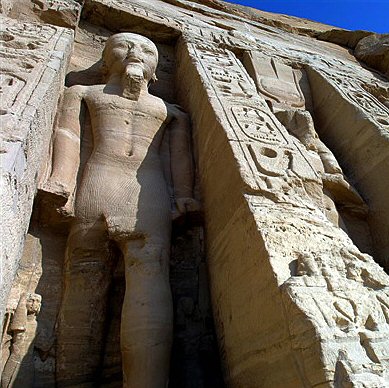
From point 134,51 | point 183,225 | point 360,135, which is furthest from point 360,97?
point 183,225

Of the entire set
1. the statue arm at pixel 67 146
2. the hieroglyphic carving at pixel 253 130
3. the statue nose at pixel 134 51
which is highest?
the hieroglyphic carving at pixel 253 130

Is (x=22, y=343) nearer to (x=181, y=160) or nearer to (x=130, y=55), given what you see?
(x=181, y=160)

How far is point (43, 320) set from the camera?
282cm

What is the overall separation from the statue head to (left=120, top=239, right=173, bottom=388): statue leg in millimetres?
2011

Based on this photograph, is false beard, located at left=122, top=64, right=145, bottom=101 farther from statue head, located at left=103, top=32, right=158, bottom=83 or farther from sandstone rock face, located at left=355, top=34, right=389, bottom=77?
sandstone rock face, located at left=355, top=34, right=389, bottom=77

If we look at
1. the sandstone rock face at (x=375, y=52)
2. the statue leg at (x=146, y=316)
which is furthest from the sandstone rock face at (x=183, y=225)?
the sandstone rock face at (x=375, y=52)

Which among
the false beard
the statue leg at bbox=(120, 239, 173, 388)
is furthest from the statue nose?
the statue leg at bbox=(120, 239, 173, 388)

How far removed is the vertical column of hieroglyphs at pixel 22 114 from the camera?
2.04 m

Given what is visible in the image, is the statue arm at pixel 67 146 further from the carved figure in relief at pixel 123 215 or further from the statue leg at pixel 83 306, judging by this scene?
the statue leg at pixel 83 306

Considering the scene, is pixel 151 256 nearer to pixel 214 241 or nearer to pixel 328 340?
pixel 214 241

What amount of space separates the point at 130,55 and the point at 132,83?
0.46 meters

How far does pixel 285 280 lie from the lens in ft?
6.64

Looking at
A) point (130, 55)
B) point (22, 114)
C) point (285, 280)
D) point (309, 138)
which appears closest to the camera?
point (285, 280)

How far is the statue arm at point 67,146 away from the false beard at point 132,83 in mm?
413
